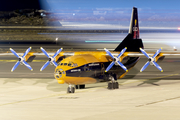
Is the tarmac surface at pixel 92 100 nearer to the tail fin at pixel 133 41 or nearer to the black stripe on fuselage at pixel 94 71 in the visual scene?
the black stripe on fuselage at pixel 94 71

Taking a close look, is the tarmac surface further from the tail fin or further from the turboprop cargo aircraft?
the tail fin

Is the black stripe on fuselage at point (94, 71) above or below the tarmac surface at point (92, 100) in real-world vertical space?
above

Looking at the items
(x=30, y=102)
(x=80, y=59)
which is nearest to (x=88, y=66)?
(x=80, y=59)

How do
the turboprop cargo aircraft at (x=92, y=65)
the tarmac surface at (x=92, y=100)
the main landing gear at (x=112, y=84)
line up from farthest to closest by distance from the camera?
the main landing gear at (x=112, y=84) < the turboprop cargo aircraft at (x=92, y=65) < the tarmac surface at (x=92, y=100)

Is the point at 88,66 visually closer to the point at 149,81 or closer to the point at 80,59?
the point at 80,59

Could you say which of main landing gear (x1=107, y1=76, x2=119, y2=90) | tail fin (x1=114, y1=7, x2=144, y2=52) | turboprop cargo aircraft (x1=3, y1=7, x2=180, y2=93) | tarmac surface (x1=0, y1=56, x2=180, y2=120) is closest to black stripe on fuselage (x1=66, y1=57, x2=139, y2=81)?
turboprop cargo aircraft (x1=3, y1=7, x2=180, y2=93)

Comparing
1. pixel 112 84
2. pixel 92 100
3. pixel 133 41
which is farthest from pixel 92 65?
pixel 133 41

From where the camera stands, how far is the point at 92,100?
2778 centimetres

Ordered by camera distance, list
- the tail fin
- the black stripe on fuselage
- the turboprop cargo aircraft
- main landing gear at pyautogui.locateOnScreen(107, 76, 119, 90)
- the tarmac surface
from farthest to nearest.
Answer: the tail fin
main landing gear at pyautogui.locateOnScreen(107, 76, 119, 90)
the black stripe on fuselage
the turboprop cargo aircraft
the tarmac surface

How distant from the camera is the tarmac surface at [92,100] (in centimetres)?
2270

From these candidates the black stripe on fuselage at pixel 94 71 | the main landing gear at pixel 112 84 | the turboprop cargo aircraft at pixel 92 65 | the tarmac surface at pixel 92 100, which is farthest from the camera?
the main landing gear at pixel 112 84

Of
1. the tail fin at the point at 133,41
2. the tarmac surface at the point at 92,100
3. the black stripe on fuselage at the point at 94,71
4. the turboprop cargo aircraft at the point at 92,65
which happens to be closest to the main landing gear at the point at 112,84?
the turboprop cargo aircraft at the point at 92,65

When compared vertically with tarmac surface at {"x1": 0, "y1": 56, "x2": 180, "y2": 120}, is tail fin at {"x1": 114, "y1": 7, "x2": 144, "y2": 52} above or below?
above

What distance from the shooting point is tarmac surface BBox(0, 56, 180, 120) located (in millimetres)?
22703
